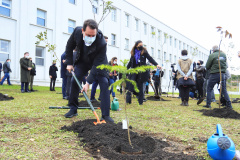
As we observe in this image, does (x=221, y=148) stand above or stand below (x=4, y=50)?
below

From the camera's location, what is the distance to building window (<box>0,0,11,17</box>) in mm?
15927

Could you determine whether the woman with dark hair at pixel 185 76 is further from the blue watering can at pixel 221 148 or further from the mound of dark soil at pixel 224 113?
the blue watering can at pixel 221 148

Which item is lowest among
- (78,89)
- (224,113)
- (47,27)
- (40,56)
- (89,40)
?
(224,113)

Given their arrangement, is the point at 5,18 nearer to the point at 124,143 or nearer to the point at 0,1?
the point at 0,1

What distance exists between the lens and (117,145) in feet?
8.27

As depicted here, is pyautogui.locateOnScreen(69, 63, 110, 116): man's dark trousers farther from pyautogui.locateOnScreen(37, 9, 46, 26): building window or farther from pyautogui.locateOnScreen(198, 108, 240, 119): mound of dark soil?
pyautogui.locateOnScreen(37, 9, 46, 26): building window

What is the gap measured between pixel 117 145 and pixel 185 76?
19.0 ft

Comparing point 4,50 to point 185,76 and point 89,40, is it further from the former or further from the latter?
point 89,40

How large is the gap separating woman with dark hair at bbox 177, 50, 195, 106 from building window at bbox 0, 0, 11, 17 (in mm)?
14604

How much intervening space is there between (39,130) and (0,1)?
16212mm

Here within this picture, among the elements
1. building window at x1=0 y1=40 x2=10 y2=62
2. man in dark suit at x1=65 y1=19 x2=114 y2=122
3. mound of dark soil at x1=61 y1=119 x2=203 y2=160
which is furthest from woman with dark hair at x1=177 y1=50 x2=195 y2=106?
building window at x1=0 y1=40 x2=10 y2=62

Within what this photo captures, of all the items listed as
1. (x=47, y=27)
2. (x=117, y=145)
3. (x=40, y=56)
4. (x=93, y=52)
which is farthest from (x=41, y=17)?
(x=117, y=145)

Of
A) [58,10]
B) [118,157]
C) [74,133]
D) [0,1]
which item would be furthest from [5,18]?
[118,157]

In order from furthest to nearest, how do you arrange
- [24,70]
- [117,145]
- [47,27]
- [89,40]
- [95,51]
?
1. [47,27]
2. [24,70]
3. [95,51]
4. [89,40]
5. [117,145]
